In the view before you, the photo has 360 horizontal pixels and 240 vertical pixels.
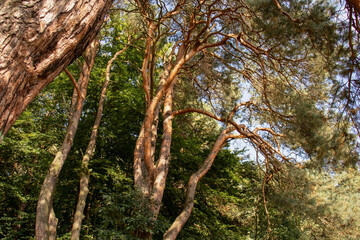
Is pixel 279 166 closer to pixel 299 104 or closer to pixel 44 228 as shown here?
pixel 299 104

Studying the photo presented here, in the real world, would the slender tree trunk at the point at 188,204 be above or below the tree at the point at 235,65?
below

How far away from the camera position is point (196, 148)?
1025 cm

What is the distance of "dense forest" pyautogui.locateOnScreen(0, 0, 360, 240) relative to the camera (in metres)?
1.51

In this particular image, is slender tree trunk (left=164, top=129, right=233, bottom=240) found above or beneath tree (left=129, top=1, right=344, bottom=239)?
beneath

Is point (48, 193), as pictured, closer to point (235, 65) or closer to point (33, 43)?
point (33, 43)

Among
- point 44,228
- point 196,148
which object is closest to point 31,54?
point 44,228

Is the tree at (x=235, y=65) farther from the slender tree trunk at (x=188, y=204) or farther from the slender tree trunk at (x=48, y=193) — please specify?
the slender tree trunk at (x=48, y=193)

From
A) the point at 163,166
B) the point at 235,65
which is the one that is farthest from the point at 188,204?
the point at 235,65

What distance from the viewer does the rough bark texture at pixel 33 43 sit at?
3.85ft

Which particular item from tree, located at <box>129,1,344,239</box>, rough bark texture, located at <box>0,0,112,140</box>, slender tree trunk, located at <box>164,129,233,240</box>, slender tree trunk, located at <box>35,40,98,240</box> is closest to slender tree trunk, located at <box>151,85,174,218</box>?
tree, located at <box>129,1,344,239</box>

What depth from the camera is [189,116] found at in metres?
12.2

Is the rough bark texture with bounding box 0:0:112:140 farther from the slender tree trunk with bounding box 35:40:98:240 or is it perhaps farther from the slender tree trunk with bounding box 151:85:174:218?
the slender tree trunk with bounding box 35:40:98:240

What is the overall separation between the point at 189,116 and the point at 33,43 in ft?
35.9

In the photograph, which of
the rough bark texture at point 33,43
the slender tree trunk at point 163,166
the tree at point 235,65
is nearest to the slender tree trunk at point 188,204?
the tree at point 235,65
